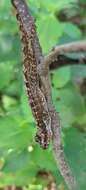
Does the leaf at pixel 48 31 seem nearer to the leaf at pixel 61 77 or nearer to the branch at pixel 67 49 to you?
the leaf at pixel 61 77

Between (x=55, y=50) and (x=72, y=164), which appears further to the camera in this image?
(x=72, y=164)

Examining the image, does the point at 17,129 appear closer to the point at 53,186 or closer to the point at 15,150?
the point at 15,150

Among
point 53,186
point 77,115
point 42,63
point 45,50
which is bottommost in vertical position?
point 53,186

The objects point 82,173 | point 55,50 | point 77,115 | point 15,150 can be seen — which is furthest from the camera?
point 77,115

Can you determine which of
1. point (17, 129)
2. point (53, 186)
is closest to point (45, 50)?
point (17, 129)

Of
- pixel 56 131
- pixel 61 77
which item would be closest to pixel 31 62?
pixel 56 131

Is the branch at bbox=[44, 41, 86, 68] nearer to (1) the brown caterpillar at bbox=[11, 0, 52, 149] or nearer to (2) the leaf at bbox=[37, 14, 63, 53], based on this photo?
(1) the brown caterpillar at bbox=[11, 0, 52, 149]

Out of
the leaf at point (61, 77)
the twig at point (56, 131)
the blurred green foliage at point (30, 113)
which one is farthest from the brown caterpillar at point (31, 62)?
the leaf at point (61, 77)
